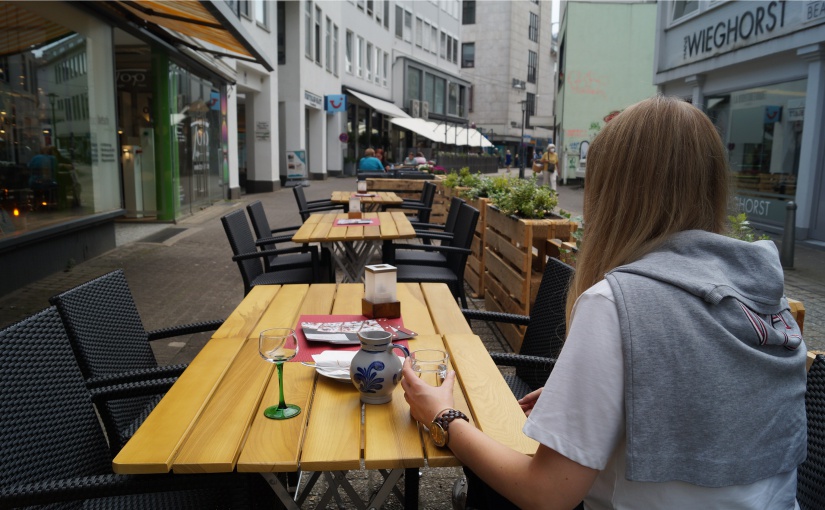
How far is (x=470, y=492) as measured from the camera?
2045 millimetres

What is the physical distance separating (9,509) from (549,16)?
3226 inches

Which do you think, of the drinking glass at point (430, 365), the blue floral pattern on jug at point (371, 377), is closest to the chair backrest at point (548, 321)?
the drinking glass at point (430, 365)

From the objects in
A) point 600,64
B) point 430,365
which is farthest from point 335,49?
point 430,365

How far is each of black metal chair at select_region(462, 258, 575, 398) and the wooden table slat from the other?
0.82 ft

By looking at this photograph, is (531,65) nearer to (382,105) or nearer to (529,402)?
(382,105)

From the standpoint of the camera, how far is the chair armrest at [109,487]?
171 cm

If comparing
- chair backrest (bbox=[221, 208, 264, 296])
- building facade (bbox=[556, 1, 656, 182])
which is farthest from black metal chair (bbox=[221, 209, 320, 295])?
building facade (bbox=[556, 1, 656, 182])

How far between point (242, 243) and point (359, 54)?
31.5 m

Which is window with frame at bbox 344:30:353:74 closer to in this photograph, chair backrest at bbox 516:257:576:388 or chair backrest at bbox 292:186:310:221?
chair backrest at bbox 292:186:310:221

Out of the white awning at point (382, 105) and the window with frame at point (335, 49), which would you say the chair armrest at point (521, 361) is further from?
the white awning at point (382, 105)

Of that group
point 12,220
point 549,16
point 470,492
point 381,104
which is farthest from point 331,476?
point 549,16

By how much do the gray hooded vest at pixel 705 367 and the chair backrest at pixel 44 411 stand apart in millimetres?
1569

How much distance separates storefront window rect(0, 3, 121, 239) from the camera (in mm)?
7090

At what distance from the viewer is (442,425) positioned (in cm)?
165
